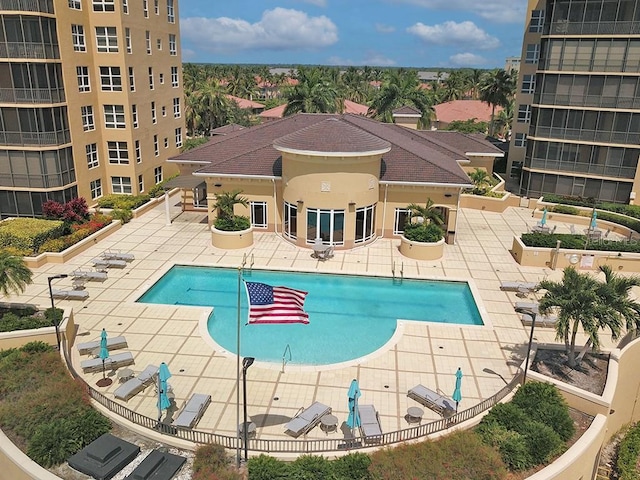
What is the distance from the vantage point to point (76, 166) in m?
34.2

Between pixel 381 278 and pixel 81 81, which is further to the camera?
pixel 81 81

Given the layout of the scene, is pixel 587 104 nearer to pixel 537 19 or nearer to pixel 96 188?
pixel 537 19

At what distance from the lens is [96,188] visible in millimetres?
37125

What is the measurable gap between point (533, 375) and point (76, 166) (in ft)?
102

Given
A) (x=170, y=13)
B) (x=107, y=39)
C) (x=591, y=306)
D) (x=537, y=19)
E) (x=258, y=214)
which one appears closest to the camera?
(x=591, y=306)

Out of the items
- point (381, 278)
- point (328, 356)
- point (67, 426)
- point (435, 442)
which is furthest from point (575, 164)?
point (67, 426)

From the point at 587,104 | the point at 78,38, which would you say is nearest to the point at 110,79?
the point at 78,38

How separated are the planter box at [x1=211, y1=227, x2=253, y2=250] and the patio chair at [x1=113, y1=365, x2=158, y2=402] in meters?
13.3

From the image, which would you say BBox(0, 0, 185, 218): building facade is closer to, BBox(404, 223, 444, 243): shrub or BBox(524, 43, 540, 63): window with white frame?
BBox(404, 223, 444, 243): shrub

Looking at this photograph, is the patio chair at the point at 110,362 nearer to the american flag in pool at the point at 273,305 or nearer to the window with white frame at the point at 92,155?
the american flag in pool at the point at 273,305

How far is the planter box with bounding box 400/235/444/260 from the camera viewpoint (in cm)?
2892

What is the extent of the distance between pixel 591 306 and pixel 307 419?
1001 centimetres

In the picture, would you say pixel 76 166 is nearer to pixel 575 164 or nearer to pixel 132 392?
pixel 132 392

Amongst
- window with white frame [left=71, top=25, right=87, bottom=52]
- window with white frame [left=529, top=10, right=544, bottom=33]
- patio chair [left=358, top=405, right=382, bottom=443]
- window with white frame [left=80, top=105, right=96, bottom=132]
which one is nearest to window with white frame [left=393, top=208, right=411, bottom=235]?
patio chair [left=358, top=405, right=382, bottom=443]
